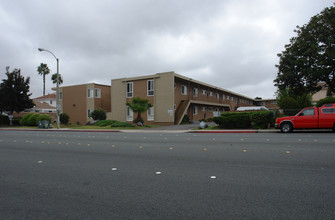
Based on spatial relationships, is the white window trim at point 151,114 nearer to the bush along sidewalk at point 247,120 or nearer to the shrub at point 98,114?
the shrub at point 98,114

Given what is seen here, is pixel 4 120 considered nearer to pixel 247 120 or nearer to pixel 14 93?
pixel 14 93

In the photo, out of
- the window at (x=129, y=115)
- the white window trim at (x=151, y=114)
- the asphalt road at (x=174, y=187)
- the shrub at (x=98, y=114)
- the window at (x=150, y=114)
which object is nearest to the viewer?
the asphalt road at (x=174, y=187)

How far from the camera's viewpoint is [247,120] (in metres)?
19.7

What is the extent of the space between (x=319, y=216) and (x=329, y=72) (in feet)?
84.0

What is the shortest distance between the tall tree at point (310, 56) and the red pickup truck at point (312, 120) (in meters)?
10.5

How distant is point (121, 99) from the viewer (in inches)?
1271

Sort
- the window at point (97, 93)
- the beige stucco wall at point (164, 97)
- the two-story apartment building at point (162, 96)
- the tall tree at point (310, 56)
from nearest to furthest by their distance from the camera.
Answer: the tall tree at point (310, 56)
the beige stucco wall at point (164, 97)
the two-story apartment building at point (162, 96)
the window at point (97, 93)

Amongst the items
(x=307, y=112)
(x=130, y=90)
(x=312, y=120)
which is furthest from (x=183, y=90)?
(x=312, y=120)

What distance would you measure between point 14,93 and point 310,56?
41.6 metres

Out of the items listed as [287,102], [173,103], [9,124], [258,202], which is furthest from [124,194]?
[9,124]

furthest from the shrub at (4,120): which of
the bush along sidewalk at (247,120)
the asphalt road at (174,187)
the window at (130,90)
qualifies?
the asphalt road at (174,187)

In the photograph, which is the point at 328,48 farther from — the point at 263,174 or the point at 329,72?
the point at 263,174

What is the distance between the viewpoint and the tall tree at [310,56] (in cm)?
2308

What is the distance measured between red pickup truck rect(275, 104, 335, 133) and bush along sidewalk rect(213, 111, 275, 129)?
2.86 metres
